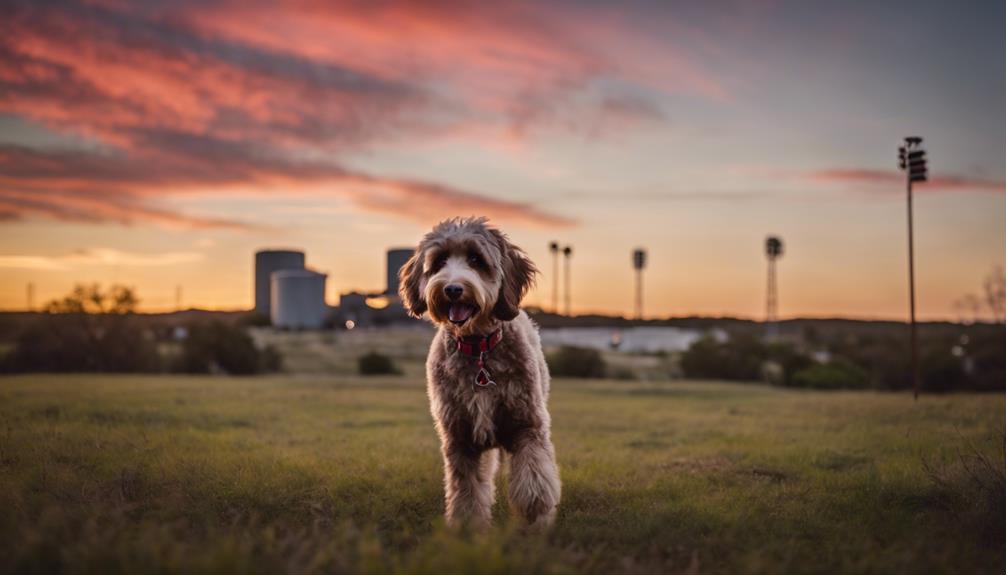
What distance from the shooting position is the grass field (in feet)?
14.6

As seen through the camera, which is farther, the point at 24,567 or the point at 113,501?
the point at 113,501

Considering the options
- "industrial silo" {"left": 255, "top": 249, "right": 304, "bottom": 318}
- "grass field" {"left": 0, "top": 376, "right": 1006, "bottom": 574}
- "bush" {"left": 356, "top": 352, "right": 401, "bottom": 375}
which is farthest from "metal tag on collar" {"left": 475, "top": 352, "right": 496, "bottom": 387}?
"industrial silo" {"left": 255, "top": 249, "right": 304, "bottom": 318}

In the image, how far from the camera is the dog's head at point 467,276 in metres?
6.21

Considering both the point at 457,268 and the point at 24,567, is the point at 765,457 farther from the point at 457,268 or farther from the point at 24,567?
the point at 24,567

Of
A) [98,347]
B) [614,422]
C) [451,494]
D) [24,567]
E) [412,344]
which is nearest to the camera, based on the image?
[24,567]

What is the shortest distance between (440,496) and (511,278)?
2751mm

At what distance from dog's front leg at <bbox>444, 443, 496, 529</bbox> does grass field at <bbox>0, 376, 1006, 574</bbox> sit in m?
0.25

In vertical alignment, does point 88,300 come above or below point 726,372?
Result: above

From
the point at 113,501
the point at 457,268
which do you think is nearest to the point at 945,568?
the point at 457,268

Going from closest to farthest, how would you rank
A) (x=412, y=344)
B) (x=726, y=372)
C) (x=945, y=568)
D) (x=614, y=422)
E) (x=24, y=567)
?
→ (x=24, y=567), (x=945, y=568), (x=614, y=422), (x=726, y=372), (x=412, y=344)

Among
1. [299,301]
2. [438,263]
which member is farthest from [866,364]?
[299,301]

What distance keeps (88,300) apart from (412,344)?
32.5 meters

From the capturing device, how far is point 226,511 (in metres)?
7.08

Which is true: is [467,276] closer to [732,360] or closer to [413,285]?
[413,285]
